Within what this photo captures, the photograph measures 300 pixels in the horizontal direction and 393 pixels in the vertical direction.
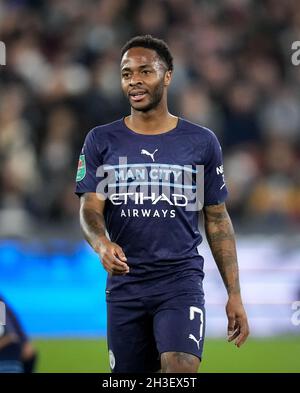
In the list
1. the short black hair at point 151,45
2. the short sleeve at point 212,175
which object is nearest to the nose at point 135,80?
the short black hair at point 151,45

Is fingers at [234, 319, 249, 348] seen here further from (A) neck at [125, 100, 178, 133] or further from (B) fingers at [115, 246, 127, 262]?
(A) neck at [125, 100, 178, 133]

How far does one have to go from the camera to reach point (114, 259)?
5.46 meters

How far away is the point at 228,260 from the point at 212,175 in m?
0.50

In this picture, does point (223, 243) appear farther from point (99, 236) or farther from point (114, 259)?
point (114, 259)

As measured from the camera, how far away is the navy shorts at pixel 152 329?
585cm

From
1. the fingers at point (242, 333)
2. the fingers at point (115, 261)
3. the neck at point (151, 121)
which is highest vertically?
the neck at point (151, 121)

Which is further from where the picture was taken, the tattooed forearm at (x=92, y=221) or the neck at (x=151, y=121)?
the neck at (x=151, y=121)

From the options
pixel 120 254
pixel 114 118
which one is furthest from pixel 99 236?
pixel 114 118

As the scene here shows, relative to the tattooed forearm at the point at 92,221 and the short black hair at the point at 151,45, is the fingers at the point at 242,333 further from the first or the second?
the short black hair at the point at 151,45

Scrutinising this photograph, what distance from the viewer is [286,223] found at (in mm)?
12312

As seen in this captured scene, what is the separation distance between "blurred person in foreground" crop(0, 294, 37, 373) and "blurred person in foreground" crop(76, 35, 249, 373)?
78cm

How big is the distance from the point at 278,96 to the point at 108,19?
8.72ft
